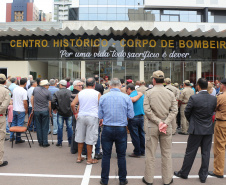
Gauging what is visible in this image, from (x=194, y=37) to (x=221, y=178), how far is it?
1362 cm

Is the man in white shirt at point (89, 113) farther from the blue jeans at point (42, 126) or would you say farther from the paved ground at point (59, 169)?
Answer: the blue jeans at point (42, 126)

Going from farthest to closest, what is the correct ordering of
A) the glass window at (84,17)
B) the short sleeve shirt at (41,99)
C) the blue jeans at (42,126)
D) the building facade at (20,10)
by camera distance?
the building facade at (20,10)
the glass window at (84,17)
the short sleeve shirt at (41,99)
the blue jeans at (42,126)

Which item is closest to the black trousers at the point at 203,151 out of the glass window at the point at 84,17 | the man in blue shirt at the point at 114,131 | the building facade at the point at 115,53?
the man in blue shirt at the point at 114,131

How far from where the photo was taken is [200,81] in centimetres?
457

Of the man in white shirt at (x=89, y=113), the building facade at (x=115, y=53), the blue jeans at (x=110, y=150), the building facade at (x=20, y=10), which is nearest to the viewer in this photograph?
the blue jeans at (x=110, y=150)

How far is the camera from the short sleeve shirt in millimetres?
7000

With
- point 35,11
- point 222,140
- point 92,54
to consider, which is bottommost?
point 222,140

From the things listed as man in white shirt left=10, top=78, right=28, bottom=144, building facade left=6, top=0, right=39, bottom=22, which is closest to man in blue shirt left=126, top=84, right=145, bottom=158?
man in white shirt left=10, top=78, right=28, bottom=144

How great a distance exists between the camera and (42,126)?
6992 millimetres

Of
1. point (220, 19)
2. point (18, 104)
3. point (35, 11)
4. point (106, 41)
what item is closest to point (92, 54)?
Answer: point (106, 41)

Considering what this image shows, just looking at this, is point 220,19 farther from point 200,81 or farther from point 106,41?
point 200,81

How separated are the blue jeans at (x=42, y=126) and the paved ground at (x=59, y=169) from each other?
0.30m

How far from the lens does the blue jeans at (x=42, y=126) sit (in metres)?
6.88

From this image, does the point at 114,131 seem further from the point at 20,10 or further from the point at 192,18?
the point at 20,10
